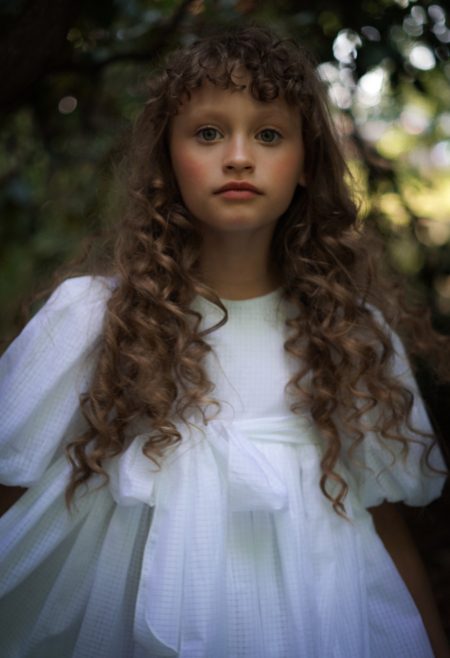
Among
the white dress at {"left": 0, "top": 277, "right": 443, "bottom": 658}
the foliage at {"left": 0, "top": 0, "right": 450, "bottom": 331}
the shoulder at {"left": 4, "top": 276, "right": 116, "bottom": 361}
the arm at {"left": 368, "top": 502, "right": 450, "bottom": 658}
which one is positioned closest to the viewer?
the white dress at {"left": 0, "top": 277, "right": 443, "bottom": 658}

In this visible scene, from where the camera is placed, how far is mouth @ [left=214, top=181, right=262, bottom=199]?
1.28 meters

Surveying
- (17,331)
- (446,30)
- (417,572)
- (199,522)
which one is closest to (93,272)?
(17,331)

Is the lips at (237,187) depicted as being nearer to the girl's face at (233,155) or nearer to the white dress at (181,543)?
the girl's face at (233,155)

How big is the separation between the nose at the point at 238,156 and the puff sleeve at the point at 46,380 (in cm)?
36

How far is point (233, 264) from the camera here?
4.75 feet

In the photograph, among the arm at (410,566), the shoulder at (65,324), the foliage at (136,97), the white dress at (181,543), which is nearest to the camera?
the white dress at (181,543)

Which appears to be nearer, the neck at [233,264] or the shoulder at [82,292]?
the shoulder at [82,292]

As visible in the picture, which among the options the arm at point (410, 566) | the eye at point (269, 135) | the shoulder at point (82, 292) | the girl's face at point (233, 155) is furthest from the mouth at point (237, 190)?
the arm at point (410, 566)

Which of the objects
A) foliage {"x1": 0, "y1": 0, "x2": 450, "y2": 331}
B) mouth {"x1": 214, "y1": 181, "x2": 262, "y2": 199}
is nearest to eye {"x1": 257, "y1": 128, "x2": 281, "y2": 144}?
mouth {"x1": 214, "y1": 181, "x2": 262, "y2": 199}

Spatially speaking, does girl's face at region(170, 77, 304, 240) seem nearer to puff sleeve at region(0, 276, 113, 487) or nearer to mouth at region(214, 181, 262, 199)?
mouth at region(214, 181, 262, 199)

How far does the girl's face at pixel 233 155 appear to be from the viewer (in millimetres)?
1280

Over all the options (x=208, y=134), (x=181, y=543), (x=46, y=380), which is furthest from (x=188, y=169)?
(x=181, y=543)

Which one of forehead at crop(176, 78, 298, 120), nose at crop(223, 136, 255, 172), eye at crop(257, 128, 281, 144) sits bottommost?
nose at crop(223, 136, 255, 172)

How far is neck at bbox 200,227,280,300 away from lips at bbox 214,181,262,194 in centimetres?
14
